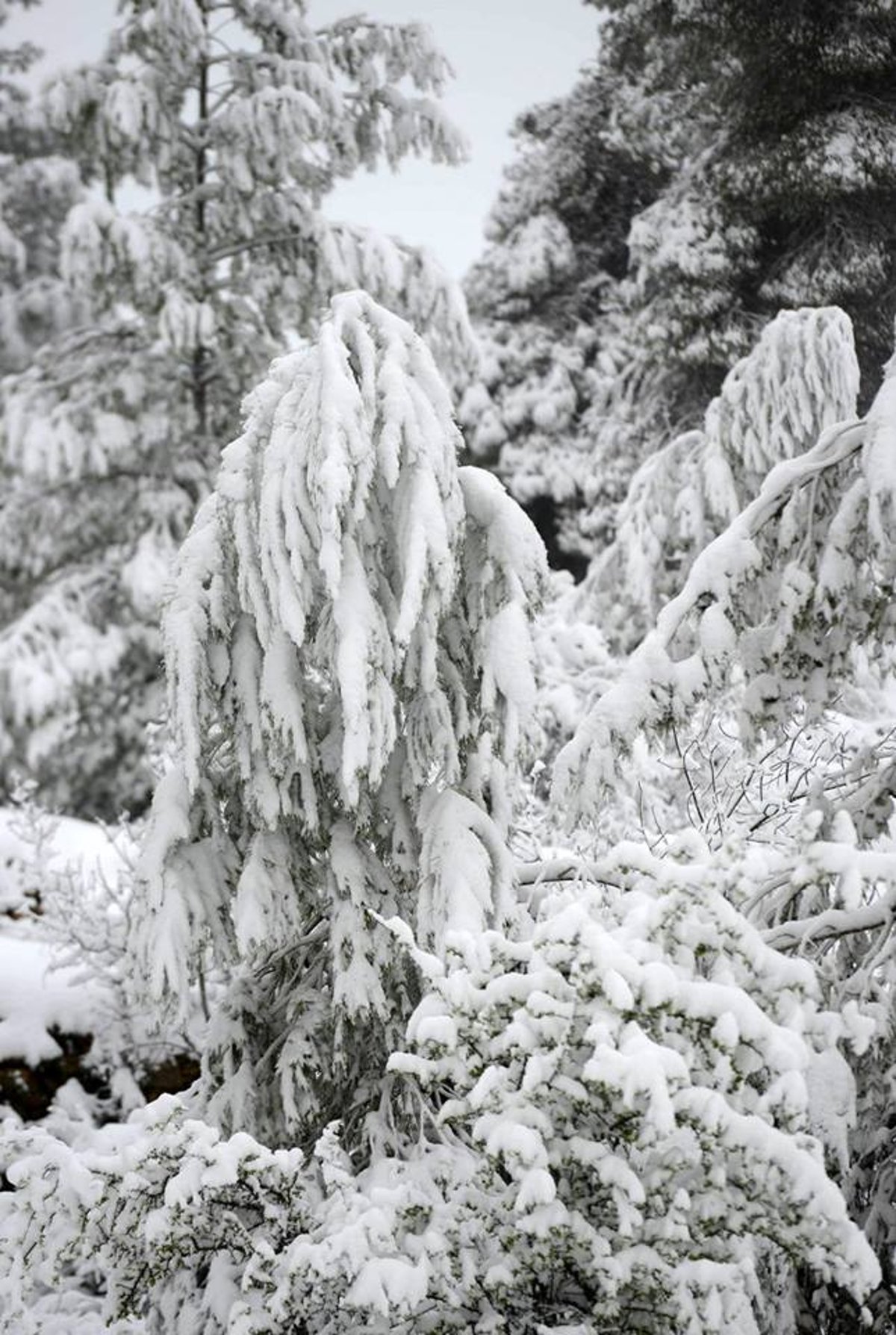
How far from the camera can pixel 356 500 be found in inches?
125

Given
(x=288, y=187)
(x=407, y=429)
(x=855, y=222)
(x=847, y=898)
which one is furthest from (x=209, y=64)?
(x=847, y=898)

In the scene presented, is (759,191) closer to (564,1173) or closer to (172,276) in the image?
(172,276)

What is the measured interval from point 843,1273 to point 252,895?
6.16 ft

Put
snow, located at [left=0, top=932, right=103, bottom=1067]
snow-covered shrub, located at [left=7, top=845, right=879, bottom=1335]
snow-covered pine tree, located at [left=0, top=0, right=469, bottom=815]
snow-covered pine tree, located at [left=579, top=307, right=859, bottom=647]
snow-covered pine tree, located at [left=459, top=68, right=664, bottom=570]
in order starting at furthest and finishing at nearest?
snow-covered pine tree, located at [left=459, top=68, right=664, bottom=570] → snow-covered pine tree, located at [left=0, top=0, right=469, bottom=815] → snow-covered pine tree, located at [left=579, top=307, right=859, bottom=647] → snow, located at [left=0, top=932, right=103, bottom=1067] → snow-covered shrub, located at [left=7, top=845, right=879, bottom=1335]

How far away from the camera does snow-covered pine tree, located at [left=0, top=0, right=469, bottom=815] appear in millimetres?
9000

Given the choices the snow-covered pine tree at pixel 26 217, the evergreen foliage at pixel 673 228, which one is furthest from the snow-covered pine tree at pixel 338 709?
the snow-covered pine tree at pixel 26 217

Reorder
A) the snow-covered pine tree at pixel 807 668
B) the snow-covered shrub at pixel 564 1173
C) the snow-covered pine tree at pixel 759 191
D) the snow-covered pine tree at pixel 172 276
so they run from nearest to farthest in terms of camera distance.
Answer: the snow-covered shrub at pixel 564 1173
the snow-covered pine tree at pixel 807 668
the snow-covered pine tree at pixel 172 276
the snow-covered pine tree at pixel 759 191

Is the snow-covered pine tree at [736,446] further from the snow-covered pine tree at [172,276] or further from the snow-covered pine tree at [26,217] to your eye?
the snow-covered pine tree at [26,217]

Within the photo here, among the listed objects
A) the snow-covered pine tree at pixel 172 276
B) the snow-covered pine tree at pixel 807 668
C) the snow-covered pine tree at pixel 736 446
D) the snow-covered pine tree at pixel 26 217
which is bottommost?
the snow-covered pine tree at pixel 807 668

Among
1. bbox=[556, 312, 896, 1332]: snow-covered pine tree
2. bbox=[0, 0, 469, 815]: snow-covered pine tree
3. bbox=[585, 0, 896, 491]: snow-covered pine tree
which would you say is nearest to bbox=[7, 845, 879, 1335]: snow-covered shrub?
bbox=[556, 312, 896, 1332]: snow-covered pine tree

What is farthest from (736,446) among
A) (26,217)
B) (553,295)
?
(26,217)

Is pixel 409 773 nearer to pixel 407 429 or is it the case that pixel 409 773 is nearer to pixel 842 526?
pixel 407 429

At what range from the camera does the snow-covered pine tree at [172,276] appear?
29.5 ft

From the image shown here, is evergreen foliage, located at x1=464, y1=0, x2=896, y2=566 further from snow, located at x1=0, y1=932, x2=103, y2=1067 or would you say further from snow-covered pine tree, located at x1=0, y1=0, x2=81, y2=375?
snow, located at x1=0, y1=932, x2=103, y2=1067
